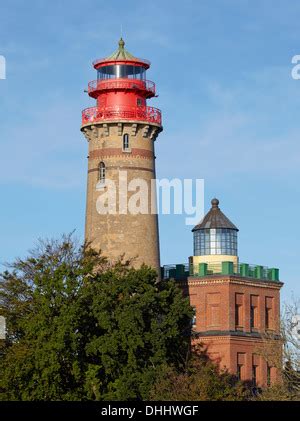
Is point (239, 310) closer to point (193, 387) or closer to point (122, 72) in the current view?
point (122, 72)

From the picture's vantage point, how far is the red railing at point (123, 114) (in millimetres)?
92125

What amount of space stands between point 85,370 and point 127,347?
3.42 meters

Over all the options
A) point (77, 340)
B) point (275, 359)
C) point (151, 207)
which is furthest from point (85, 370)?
point (151, 207)

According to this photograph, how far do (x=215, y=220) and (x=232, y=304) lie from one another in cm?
749

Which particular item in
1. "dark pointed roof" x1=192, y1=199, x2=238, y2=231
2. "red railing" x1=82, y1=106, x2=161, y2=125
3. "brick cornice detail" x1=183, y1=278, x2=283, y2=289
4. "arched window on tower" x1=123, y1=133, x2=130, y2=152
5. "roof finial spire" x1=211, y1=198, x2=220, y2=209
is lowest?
"brick cornice detail" x1=183, y1=278, x2=283, y2=289

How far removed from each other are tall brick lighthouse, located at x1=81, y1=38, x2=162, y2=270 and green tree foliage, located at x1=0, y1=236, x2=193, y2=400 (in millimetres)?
4177

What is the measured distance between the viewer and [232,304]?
96.4 m

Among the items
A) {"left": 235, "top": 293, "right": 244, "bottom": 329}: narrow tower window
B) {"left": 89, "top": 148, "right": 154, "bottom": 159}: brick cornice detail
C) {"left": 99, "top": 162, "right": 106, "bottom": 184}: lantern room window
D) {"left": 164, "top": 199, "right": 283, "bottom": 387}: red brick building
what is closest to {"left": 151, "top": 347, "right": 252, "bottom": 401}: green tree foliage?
{"left": 164, "top": 199, "right": 283, "bottom": 387}: red brick building

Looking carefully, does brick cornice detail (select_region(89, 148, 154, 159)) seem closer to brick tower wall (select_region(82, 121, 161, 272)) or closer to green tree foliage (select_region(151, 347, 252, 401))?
brick tower wall (select_region(82, 121, 161, 272))

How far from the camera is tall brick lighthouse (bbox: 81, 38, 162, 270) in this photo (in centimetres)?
9125
